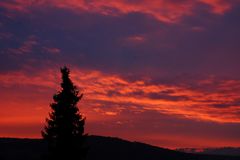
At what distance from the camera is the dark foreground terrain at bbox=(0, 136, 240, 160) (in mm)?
125944

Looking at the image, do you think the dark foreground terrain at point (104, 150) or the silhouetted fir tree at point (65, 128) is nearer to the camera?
the silhouetted fir tree at point (65, 128)

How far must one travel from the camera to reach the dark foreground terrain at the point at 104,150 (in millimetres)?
125944

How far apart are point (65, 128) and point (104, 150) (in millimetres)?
106018

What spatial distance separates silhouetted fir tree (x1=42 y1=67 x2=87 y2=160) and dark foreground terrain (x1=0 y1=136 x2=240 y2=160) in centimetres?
7740

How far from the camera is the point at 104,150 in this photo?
147m

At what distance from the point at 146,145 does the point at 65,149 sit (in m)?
131

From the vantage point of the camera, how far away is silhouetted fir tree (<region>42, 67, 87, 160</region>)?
42625mm

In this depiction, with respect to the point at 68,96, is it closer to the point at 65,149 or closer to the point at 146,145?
the point at 65,149

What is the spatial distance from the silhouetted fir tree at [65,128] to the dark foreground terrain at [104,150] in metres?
77.4

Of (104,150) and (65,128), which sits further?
(104,150)

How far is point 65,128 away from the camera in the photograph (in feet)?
140

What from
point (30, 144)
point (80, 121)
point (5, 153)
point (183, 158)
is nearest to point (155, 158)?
point (183, 158)

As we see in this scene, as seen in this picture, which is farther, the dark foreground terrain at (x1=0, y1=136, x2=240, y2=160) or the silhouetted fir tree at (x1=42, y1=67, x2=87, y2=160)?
the dark foreground terrain at (x1=0, y1=136, x2=240, y2=160)

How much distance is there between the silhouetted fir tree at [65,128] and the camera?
1678 inches
